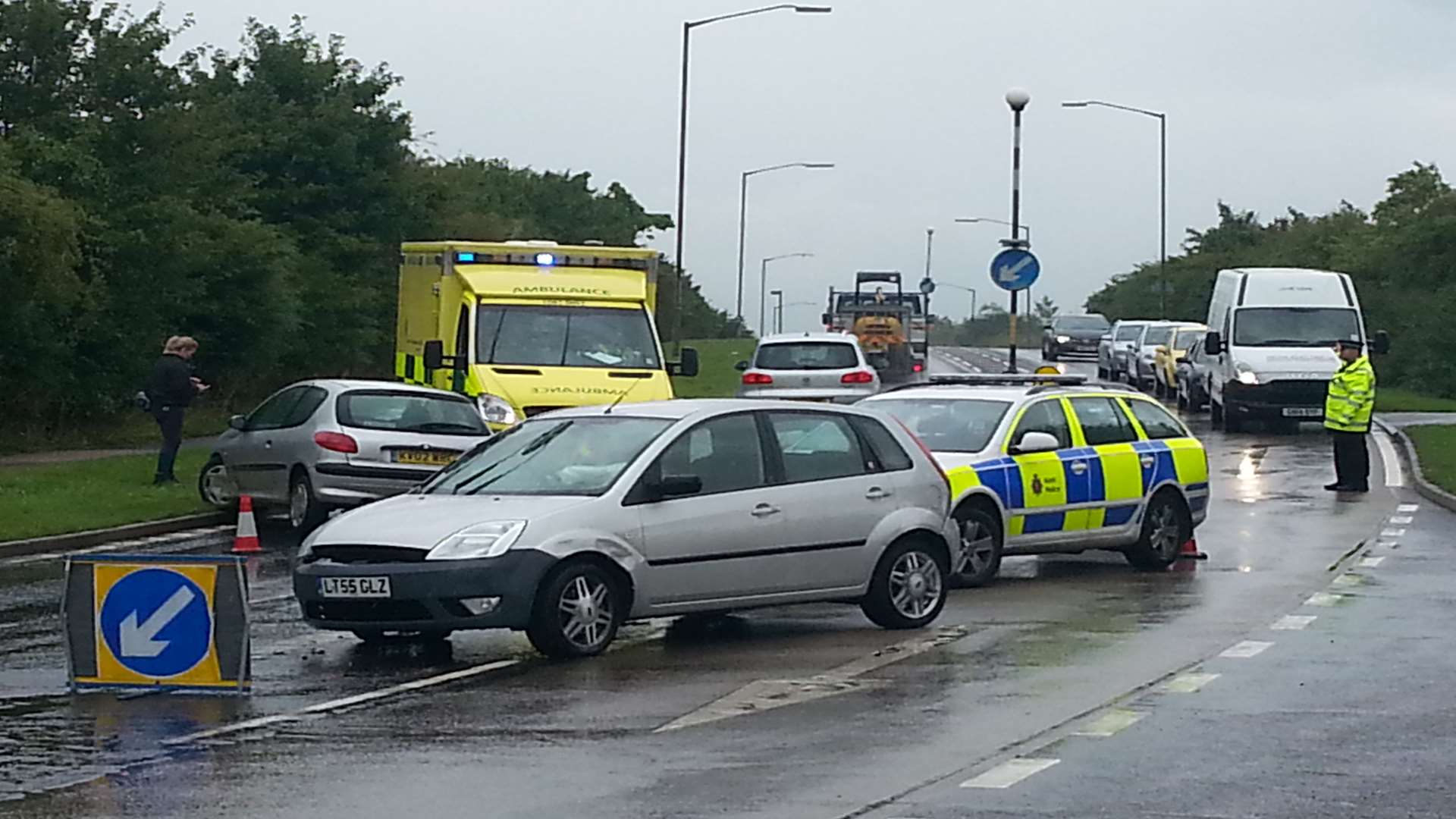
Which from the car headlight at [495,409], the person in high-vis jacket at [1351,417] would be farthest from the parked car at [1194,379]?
the car headlight at [495,409]

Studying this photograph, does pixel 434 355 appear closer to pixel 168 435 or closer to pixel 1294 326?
pixel 168 435

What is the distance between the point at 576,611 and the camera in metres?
12.3

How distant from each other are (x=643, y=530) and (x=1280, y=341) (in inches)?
1026

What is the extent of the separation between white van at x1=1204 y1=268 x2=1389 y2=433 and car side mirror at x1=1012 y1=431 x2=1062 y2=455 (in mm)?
19701

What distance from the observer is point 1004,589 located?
16.4 m

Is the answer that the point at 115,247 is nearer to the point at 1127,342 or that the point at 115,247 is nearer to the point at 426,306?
the point at 426,306

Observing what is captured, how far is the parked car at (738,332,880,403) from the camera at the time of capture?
116 feet

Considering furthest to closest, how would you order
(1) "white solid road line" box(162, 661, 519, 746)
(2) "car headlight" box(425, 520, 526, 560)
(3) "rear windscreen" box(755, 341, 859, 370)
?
1. (3) "rear windscreen" box(755, 341, 859, 370)
2. (2) "car headlight" box(425, 520, 526, 560)
3. (1) "white solid road line" box(162, 661, 519, 746)

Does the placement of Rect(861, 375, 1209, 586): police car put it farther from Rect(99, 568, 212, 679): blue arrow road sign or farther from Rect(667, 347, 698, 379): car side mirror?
Rect(667, 347, 698, 379): car side mirror

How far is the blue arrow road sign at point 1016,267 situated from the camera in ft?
114

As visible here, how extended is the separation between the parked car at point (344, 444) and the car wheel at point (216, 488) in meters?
0.27

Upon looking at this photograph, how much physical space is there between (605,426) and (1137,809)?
19.3 ft

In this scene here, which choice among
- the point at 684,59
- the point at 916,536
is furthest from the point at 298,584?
the point at 684,59

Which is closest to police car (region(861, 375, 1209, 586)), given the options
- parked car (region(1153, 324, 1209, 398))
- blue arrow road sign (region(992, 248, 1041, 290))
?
blue arrow road sign (region(992, 248, 1041, 290))
